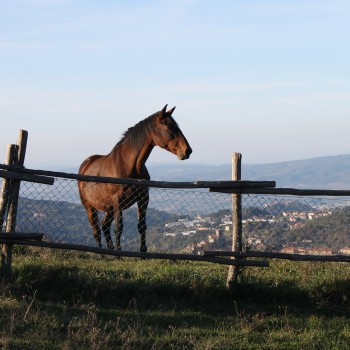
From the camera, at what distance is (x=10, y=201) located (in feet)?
32.1

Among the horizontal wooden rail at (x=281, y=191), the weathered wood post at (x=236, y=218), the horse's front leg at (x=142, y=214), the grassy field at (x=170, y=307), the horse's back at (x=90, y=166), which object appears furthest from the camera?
the horse's back at (x=90, y=166)

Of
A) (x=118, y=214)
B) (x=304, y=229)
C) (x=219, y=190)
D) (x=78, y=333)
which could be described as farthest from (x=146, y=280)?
(x=304, y=229)

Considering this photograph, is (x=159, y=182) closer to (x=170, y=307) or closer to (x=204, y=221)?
(x=170, y=307)

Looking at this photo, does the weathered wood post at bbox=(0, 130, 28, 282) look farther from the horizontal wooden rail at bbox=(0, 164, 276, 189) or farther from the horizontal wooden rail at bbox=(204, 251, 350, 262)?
the horizontal wooden rail at bbox=(204, 251, 350, 262)

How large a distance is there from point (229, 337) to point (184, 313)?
3.88 feet

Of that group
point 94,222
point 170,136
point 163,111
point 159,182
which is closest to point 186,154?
point 170,136

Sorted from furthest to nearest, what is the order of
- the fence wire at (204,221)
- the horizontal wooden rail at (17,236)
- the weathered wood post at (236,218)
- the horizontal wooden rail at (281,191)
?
the fence wire at (204,221) → the weathered wood post at (236,218) → the horizontal wooden rail at (281,191) → the horizontal wooden rail at (17,236)

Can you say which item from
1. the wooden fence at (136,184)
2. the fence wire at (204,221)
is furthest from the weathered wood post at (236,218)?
Answer: the fence wire at (204,221)

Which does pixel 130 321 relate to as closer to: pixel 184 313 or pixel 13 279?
pixel 184 313

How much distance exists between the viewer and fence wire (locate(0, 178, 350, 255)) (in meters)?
10.4

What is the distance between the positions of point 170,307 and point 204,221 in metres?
6.79

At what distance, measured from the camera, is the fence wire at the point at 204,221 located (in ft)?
34.1

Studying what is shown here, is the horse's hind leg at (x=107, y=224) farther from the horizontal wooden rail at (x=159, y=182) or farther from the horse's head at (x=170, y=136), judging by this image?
the horizontal wooden rail at (x=159, y=182)

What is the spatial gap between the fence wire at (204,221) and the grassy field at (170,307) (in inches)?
29.2
